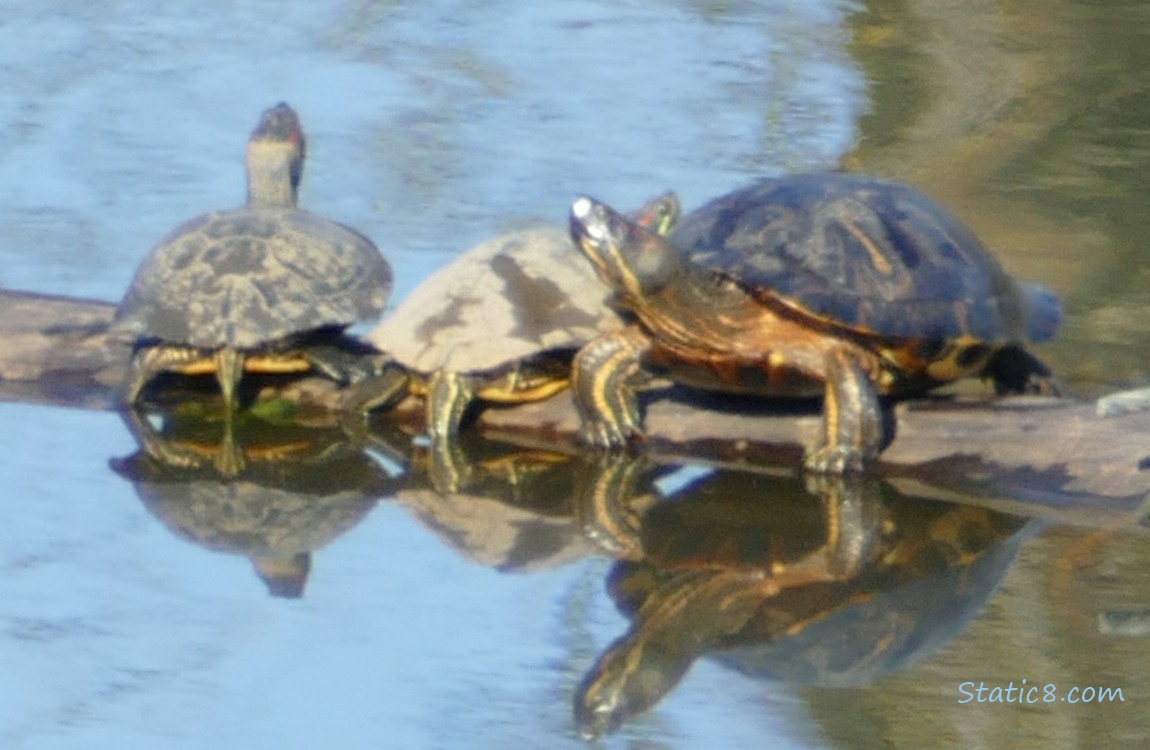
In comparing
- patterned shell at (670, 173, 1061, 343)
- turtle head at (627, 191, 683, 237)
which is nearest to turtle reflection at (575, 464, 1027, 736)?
patterned shell at (670, 173, 1061, 343)

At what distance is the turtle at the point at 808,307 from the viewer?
5.92 m

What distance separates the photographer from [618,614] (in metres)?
5.12

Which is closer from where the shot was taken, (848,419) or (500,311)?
(848,419)

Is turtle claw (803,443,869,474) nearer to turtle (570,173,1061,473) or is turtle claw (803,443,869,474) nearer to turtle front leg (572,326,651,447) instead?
turtle (570,173,1061,473)

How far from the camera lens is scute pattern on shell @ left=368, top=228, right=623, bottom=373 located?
6281 mm

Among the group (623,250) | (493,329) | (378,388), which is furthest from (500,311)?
(623,250)

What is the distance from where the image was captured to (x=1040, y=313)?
633 cm

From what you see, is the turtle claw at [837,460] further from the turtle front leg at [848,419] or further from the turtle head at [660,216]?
the turtle head at [660,216]

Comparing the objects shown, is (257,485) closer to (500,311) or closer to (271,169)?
(500,311)

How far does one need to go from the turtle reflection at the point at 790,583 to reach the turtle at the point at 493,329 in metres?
0.63

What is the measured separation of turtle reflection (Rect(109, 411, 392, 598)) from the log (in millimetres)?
235

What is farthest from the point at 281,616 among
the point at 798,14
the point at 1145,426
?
the point at 798,14

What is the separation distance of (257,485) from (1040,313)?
2.23 m

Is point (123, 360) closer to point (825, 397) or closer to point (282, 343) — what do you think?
point (282, 343)
